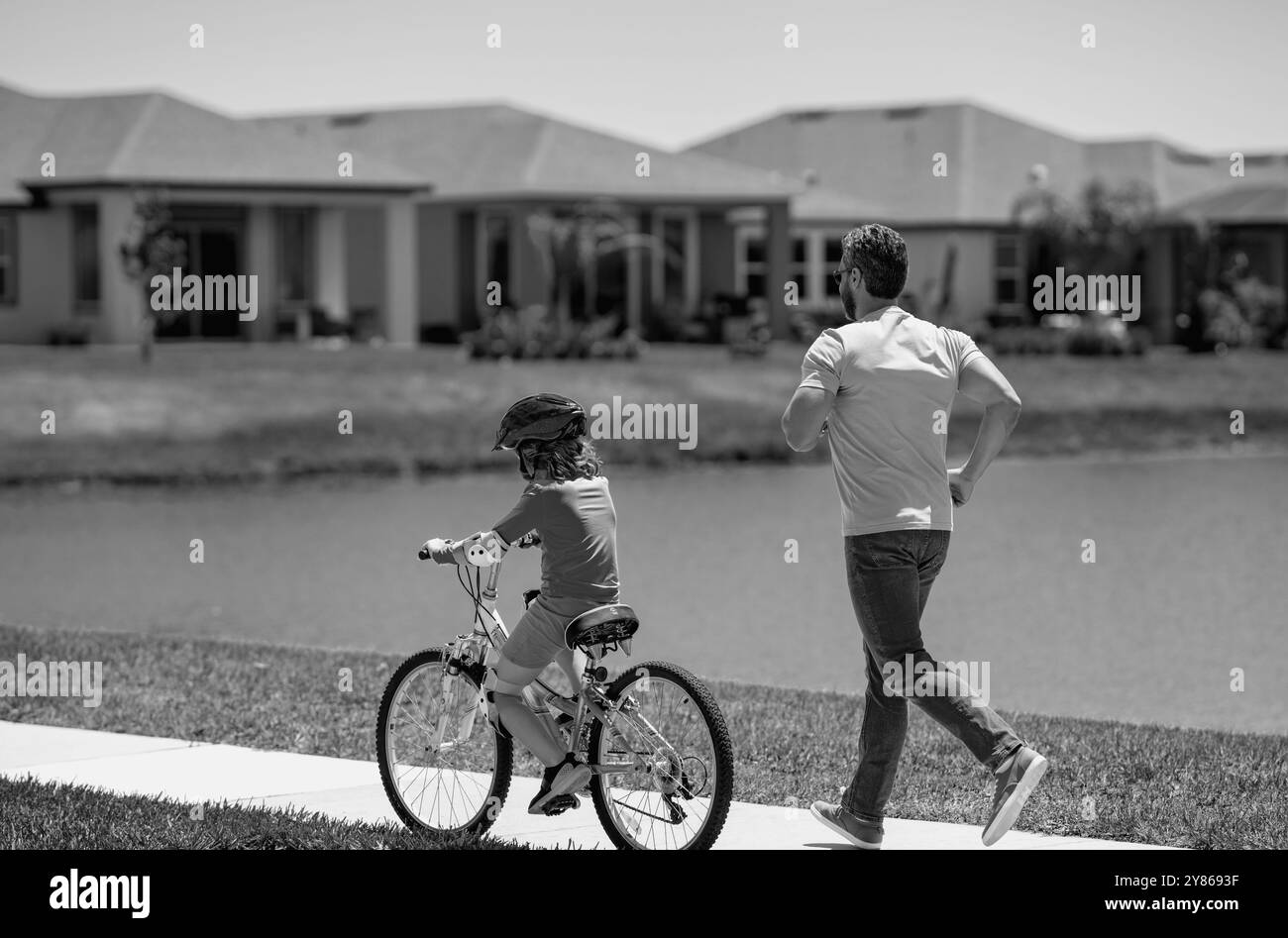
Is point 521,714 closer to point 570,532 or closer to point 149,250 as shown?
point 570,532

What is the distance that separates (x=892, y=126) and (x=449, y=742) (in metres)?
50.9

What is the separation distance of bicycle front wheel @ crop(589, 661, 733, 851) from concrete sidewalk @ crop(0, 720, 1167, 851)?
33cm

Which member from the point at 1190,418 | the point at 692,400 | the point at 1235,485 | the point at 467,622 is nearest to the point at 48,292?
the point at 692,400

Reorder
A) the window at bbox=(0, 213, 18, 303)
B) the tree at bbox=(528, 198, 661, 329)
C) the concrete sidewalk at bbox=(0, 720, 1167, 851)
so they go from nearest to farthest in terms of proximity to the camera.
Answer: the concrete sidewalk at bbox=(0, 720, 1167, 851), the window at bbox=(0, 213, 18, 303), the tree at bbox=(528, 198, 661, 329)

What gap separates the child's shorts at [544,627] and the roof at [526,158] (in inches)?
1452

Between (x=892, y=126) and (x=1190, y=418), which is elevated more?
(x=892, y=126)

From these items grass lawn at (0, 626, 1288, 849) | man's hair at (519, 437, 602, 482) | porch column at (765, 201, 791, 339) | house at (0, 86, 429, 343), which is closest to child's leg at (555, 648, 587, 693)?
man's hair at (519, 437, 602, 482)

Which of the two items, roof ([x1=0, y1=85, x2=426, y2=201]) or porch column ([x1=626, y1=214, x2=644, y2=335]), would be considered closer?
roof ([x1=0, y1=85, x2=426, y2=201])

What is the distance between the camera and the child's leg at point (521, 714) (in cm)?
668

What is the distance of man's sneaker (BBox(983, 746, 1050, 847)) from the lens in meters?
6.32

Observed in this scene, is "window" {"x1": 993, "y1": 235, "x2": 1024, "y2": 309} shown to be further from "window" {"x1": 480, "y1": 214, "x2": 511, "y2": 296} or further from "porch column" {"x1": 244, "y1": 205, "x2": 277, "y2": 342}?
"porch column" {"x1": 244, "y1": 205, "x2": 277, "y2": 342}

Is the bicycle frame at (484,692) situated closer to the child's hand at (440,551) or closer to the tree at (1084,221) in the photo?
the child's hand at (440,551)
